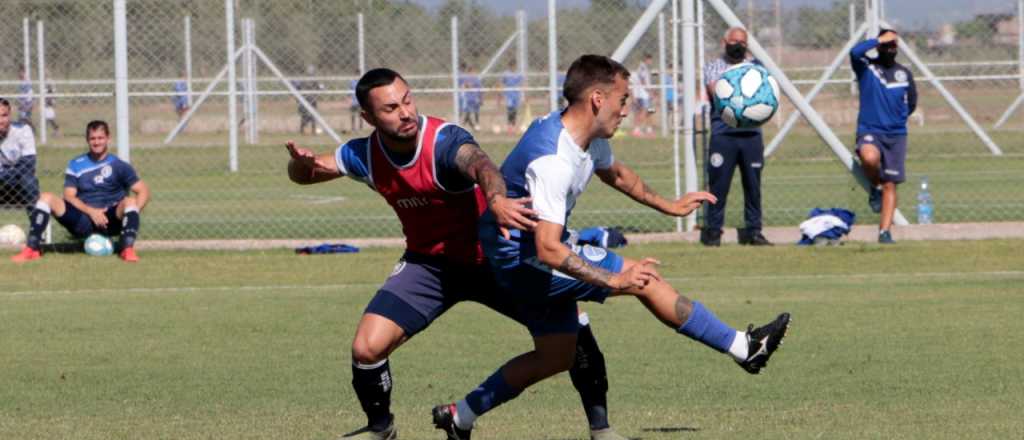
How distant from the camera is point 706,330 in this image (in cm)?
688

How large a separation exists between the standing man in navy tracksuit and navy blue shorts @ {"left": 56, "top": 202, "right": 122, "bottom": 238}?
24.0 ft

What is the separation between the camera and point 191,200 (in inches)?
899

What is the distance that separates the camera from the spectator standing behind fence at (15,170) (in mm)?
16891

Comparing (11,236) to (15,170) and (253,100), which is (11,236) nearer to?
(15,170)

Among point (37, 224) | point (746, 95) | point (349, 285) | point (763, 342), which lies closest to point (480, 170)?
point (763, 342)

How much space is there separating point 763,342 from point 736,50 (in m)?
9.18

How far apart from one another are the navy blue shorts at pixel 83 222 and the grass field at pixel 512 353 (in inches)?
28.1

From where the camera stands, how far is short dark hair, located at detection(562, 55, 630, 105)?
267 inches

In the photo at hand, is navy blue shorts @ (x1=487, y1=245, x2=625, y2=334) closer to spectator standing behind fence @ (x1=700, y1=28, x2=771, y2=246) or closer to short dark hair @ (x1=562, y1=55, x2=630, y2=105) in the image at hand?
short dark hair @ (x1=562, y1=55, x2=630, y2=105)

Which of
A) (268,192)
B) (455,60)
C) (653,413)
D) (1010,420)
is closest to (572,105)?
(653,413)

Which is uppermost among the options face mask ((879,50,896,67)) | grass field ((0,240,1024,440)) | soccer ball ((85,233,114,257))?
face mask ((879,50,896,67))

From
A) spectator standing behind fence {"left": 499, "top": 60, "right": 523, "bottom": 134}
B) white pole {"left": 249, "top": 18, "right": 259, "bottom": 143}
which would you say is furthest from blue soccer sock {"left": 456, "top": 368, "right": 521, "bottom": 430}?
white pole {"left": 249, "top": 18, "right": 259, "bottom": 143}

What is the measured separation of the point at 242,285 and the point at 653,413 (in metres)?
6.92

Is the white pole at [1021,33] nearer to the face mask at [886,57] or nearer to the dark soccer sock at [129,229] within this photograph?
the face mask at [886,57]
